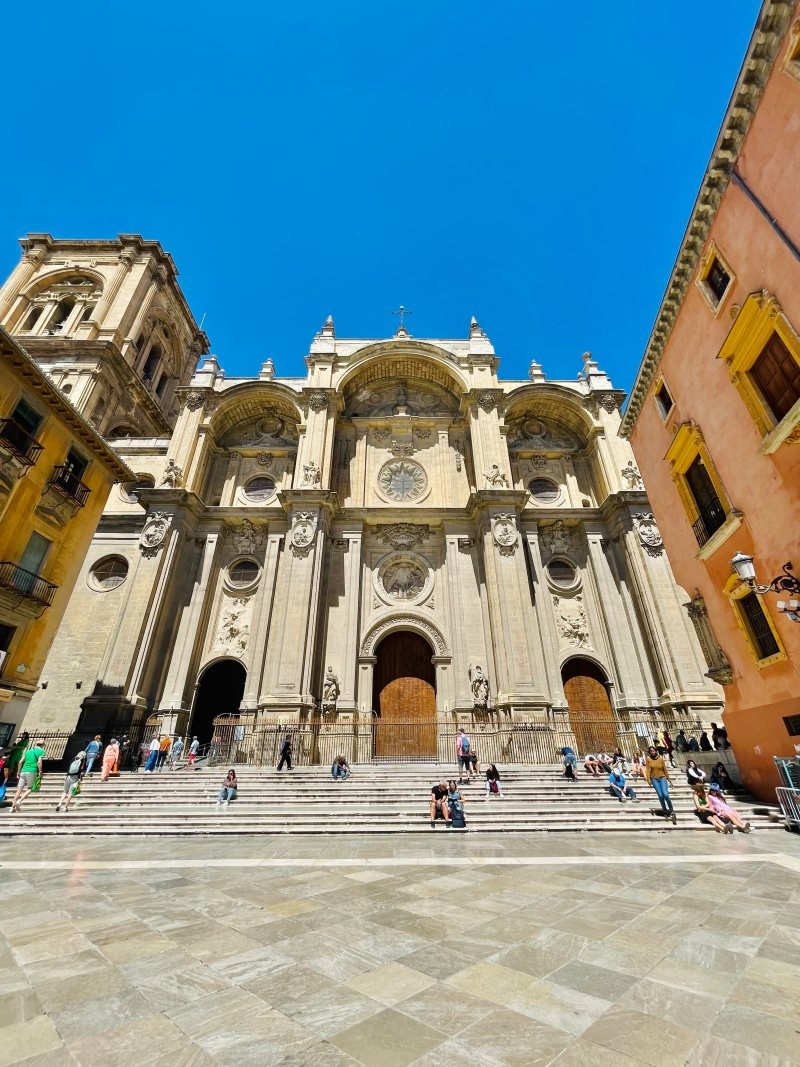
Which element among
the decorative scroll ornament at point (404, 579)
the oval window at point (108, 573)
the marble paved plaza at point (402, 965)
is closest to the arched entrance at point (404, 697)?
the decorative scroll ornament at point (404, 579)

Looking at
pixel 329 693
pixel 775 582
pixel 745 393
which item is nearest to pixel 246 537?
pixel 329 693

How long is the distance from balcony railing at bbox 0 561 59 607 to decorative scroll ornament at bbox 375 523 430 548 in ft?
43.0

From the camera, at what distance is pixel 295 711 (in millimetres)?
16734

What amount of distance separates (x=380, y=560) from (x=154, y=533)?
10115mm

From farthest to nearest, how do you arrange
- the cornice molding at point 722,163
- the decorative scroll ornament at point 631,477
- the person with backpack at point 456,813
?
Result: 1. the decorative scroll ornament at point 631,477
2. the person with backpack at point 456,813
3. the cornice molding at point 722,163

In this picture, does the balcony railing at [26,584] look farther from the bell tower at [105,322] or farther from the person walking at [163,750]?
the bell tower at [105,322]

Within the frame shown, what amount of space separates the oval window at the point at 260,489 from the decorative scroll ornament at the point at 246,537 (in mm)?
1713

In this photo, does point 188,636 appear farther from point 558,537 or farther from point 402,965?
point 402,965

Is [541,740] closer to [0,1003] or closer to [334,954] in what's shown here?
[334,954]

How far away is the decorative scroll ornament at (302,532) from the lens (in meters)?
19.9

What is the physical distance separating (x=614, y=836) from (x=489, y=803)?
315 cm

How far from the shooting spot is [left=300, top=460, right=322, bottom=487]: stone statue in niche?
21656 millimetres

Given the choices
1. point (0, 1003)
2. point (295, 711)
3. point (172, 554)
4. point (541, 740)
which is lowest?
point (0, 1003)

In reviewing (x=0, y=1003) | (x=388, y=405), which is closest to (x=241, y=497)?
(x=388, y=405)
